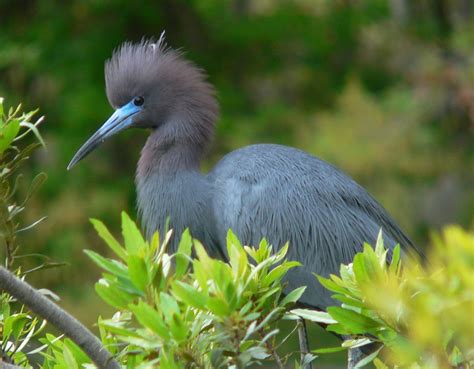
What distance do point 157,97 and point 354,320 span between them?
249 cm

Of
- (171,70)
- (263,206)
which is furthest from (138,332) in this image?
(171,70)

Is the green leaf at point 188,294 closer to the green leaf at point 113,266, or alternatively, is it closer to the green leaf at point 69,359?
the green leaf at point 113,266

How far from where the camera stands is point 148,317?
59.5 inches

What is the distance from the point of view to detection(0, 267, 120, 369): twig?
1538 millimetres

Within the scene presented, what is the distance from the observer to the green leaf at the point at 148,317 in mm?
1507

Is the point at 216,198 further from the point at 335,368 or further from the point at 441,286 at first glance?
the point at 335,368

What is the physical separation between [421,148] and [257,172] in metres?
5.35

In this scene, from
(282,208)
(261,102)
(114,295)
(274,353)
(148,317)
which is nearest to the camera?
(148,317)

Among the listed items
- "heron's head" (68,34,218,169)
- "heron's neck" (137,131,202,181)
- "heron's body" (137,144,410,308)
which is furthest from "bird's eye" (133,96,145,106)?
"heron's body" (137,144,410,308)

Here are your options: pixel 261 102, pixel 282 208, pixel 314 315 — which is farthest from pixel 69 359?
pixel 261 102

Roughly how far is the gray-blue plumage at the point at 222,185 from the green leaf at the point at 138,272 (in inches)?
80.7

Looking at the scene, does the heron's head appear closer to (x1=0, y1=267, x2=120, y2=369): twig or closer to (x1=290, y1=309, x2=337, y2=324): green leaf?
(x1=290, y1=309, x2=337, y2=324): green leaf

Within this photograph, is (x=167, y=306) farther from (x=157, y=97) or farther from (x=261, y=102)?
(x=261, y=102)

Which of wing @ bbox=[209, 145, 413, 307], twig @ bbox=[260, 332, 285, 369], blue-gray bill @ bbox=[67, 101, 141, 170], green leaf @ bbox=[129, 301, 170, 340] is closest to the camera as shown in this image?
green leaf @ bbox=[129, 301, 170, 340]
